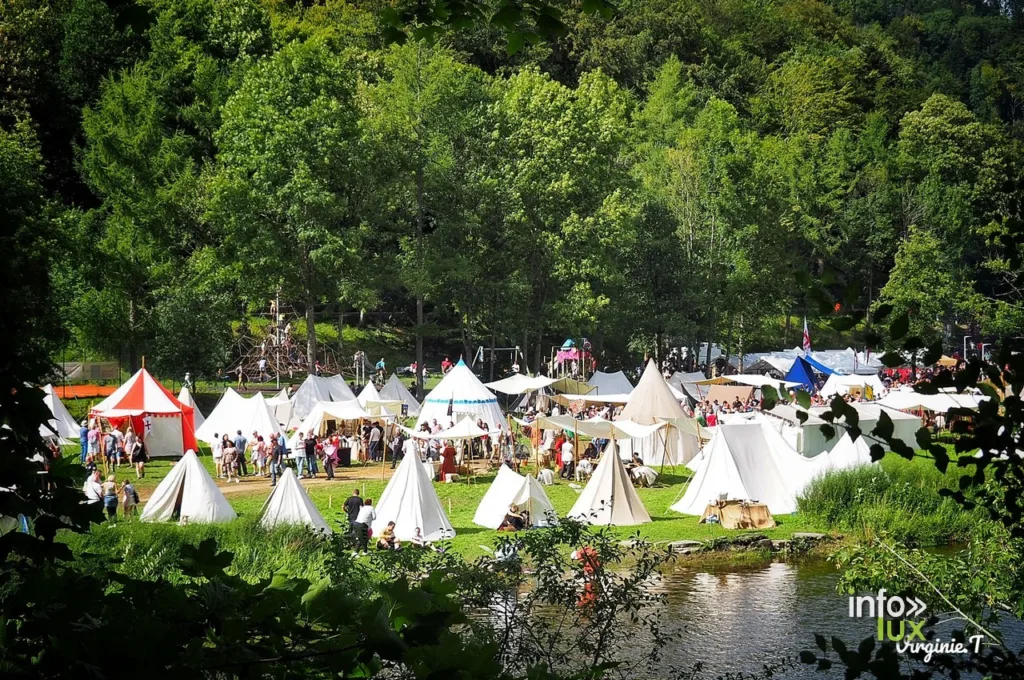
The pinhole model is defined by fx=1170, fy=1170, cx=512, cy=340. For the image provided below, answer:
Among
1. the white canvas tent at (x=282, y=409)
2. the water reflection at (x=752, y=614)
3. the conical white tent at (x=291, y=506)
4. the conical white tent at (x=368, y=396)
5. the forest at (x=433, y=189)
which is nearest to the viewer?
the water reflection at (x=752, y=614)

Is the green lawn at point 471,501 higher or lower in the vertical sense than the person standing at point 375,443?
lower

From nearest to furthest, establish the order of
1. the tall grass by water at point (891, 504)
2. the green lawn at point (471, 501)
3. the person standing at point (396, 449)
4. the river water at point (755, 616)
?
the river water at point (755, 616), the tall grass by water at point (891, 504), the green lawn at point (471, 501), the person standing at point (396, 449)

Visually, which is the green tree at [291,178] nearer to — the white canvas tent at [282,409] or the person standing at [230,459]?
the white canvas tent at [282,409]

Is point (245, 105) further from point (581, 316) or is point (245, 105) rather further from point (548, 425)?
point (548, 425)

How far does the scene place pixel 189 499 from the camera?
1870 centimetres

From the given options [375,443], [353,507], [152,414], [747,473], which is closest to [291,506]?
[353,507]

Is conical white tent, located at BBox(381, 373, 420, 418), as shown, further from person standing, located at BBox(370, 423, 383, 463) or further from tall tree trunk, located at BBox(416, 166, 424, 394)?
tall tree trunk, located at BBox(416, 166, 424, 394)

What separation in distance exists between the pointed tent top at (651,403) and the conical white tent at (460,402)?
330cm

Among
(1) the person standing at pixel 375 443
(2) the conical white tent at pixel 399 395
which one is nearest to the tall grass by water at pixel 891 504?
(1) the person standing at pixel 375 443

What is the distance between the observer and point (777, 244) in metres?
48.9

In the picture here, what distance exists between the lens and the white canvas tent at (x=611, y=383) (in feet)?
124

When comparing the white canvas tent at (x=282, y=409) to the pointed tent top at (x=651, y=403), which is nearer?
the pointed tent top at (x=651, y=403)

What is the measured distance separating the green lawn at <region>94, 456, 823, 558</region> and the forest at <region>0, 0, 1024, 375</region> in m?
6.32

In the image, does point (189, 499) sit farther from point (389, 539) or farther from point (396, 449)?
point (396, 449)
